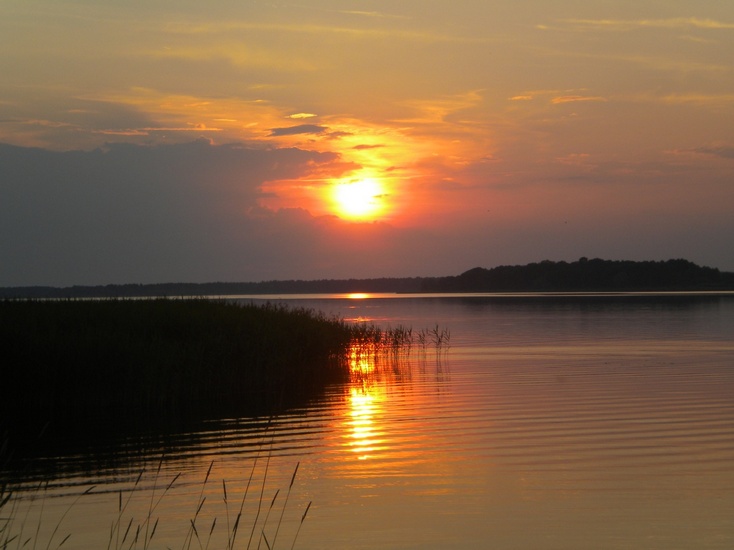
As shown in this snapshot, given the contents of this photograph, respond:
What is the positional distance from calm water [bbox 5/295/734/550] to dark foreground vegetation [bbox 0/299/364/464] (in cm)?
205

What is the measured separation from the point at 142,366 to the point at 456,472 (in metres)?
10.8

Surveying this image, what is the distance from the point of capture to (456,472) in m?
12.4

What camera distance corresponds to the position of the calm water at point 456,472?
376 inches

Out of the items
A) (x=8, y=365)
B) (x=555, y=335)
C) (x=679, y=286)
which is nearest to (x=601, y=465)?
(x=8, y=365)

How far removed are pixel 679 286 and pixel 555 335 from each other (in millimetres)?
101424

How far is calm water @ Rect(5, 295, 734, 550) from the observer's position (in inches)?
376

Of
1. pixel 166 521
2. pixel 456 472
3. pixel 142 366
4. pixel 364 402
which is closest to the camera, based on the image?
pixel 166 521

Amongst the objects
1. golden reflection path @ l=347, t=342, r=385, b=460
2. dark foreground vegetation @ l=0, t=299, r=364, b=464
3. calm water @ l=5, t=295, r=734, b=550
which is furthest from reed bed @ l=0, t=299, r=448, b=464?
calm water @ l=5, t=295, r=734, b=550

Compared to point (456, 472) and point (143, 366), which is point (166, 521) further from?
point (143, 366)

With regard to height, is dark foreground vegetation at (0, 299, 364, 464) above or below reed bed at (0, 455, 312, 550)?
above

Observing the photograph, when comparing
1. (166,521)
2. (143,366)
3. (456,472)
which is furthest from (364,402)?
(166,521)

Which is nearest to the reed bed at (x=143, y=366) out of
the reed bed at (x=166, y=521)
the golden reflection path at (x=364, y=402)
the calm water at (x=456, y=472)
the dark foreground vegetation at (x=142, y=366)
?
the dark foreground vegetation at (x=142, y=366)

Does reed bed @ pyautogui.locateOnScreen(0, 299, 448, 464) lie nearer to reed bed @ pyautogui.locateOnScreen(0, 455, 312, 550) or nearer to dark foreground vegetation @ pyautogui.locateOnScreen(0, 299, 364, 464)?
dark foreground vegetation @ pyautogui.locateOnScreen(0, 299, 364, 464)

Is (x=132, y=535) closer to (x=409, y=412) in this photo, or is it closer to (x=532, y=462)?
(x=532, y=462)
